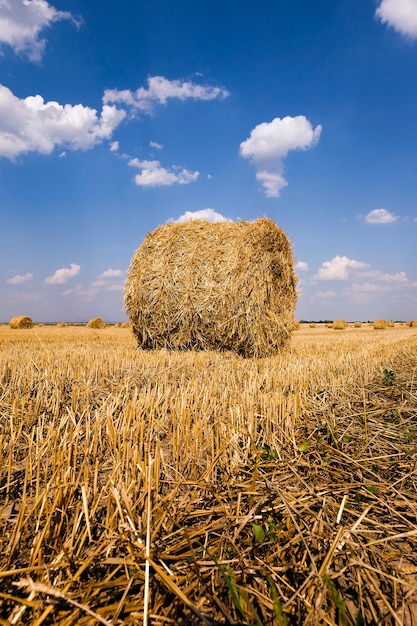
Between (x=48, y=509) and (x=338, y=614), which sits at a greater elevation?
(x=48, y=509)

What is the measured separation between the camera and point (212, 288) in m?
7.47

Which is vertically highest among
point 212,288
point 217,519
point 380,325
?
point 212,288

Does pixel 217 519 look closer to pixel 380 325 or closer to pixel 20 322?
pixel 20 322

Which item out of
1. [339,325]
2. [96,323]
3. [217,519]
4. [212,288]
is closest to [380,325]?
[339,325]

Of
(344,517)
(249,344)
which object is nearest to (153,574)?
(344,517)

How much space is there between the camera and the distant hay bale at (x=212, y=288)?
741 cm

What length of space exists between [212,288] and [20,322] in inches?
545

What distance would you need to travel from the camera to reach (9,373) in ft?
15.1

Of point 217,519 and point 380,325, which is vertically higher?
point 380,325

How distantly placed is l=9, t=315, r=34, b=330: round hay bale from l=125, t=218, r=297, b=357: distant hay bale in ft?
38.3

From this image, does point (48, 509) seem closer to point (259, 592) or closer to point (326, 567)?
point (259, 592)

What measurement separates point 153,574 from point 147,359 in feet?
15.7

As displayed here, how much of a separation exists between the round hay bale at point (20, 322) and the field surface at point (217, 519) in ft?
53.1

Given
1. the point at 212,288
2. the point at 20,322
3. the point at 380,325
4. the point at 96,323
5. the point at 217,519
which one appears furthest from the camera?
the point at 380,325
